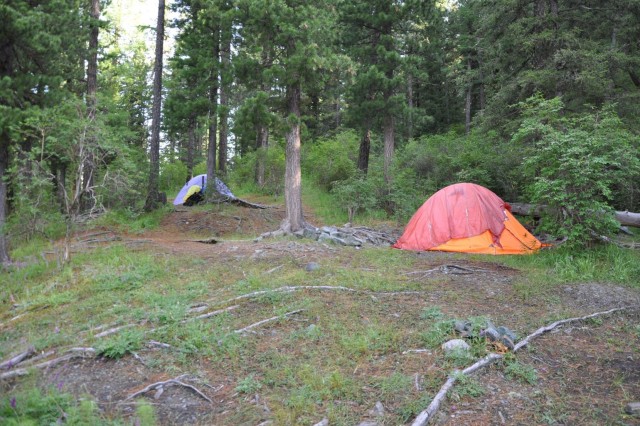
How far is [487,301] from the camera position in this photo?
19.3ft

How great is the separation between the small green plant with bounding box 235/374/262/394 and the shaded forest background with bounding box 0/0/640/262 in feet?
18.6

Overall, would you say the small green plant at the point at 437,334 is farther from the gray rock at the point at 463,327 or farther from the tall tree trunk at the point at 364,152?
the tall tree trunk at the point at 364,152

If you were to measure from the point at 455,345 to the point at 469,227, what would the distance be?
603 cm

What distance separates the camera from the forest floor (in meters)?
3.40

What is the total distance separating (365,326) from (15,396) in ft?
10.7

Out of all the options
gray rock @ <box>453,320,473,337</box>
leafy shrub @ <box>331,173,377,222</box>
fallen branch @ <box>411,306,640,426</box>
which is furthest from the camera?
leafy shrub @ <box>331,173,377,222</box>

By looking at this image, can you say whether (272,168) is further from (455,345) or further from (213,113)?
(455,345)

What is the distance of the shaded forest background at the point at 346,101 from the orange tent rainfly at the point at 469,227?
90 cm

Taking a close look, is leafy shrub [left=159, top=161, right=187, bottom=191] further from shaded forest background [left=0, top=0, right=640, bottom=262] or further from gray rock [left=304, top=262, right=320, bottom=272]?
gray rock [left=304, top=262, right=320, bottom=272]

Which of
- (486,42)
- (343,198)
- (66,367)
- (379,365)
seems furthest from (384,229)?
(66,367)

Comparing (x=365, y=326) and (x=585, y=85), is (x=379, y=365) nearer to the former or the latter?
(x=365, y=326)

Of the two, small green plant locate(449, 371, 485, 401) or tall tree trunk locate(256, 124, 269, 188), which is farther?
tall tree trunk locate(256, 124, 269, 188)

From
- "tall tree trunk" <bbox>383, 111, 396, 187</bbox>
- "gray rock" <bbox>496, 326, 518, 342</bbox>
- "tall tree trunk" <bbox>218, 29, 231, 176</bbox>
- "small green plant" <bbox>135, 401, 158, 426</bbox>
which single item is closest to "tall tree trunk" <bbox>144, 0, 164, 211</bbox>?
"tall tree trunk" <bbox>218, 29, 231, 176</bbox>

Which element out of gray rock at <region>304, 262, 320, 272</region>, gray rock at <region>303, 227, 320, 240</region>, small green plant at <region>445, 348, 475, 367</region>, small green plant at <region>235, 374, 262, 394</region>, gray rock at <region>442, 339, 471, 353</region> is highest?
gray rock at <region>303, 227, 320, 240</region>
